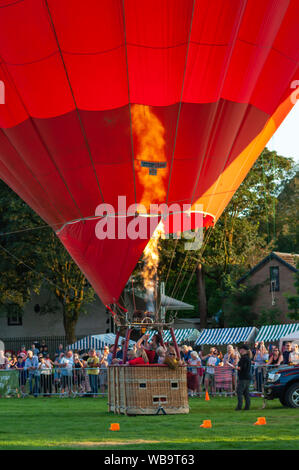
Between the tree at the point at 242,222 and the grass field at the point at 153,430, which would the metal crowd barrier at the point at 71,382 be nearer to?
the grass field at the point at 153,430

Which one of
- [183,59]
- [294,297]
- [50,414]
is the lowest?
[50,414]

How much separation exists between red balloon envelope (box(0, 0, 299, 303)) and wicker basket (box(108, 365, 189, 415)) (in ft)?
6.06

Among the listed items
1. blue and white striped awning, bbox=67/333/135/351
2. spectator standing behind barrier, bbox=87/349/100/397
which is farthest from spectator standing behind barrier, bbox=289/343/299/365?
blue and white striped awning, bbox=67/333/135/351

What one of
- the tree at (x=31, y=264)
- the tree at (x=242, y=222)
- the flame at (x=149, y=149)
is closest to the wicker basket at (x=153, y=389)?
the flame at (x=149, y=149)

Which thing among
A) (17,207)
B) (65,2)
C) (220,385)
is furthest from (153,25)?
(17,207)

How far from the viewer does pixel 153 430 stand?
469 inches

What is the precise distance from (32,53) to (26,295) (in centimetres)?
2607

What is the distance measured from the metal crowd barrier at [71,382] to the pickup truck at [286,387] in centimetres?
574

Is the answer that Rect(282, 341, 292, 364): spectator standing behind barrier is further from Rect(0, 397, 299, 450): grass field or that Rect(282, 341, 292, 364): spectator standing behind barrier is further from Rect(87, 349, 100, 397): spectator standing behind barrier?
Rect(87, 349, 100, 397): spectator standing behind barrier

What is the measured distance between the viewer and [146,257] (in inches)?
647

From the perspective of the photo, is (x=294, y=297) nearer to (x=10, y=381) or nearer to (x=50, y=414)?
(x=10, y=381)

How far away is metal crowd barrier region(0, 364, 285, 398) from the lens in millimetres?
22078

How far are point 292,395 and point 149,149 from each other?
5968 mm

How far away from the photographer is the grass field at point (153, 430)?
1013cm
